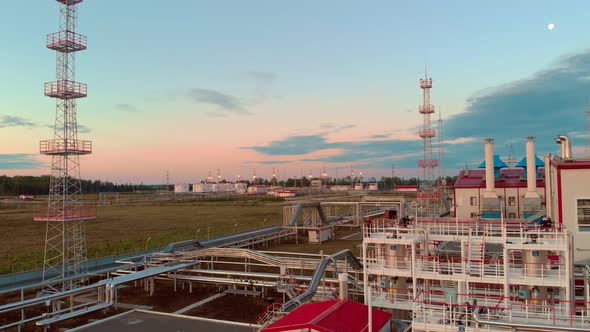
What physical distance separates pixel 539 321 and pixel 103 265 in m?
29.8

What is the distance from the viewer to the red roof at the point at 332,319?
16.0 m

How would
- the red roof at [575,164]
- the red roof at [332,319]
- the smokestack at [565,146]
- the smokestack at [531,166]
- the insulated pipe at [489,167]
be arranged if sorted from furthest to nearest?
the insulated pipe at [489,167], the smokestack at [531,166], the smokestack at [565,146], the red roof at [575,164], the red roof at [332,319]

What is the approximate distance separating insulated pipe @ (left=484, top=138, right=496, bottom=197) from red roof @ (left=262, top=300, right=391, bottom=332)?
3288 centimetres

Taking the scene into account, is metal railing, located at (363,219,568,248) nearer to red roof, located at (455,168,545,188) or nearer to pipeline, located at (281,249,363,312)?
pipeline, located at (281,249,363,312)

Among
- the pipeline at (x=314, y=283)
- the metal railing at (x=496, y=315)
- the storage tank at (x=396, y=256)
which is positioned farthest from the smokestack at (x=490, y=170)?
the metal railing at (x=496, y=315)

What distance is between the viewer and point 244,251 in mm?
32375

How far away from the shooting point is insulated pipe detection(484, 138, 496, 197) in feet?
151

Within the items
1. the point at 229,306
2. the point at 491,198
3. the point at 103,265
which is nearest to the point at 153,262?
the point at 103,265

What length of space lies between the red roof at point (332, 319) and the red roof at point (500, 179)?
37.6 metres

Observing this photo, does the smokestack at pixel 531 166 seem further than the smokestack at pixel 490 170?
No

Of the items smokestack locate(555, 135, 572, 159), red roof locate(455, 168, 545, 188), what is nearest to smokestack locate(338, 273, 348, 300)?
smokestack locate(555, 135, 572, 159)

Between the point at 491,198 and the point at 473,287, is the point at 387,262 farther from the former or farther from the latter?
the point at 491,198

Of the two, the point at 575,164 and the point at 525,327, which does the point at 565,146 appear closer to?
the point at 575,164

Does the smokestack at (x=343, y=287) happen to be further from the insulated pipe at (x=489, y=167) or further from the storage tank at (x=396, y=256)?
the insulated pipe at (x=489, y=167)
